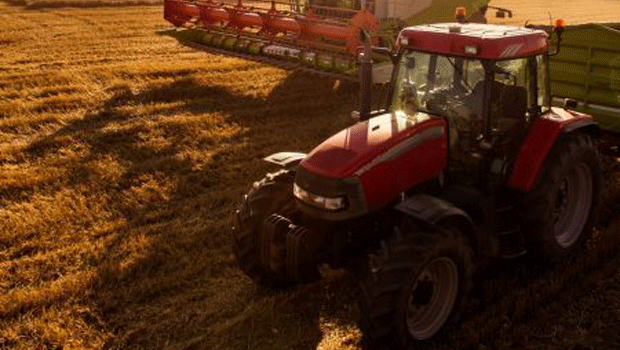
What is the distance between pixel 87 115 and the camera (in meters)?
9.30

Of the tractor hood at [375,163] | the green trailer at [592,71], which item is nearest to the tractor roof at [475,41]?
the tractor hood at [375,163]

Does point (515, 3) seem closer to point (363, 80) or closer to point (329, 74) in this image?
point (329, 74)

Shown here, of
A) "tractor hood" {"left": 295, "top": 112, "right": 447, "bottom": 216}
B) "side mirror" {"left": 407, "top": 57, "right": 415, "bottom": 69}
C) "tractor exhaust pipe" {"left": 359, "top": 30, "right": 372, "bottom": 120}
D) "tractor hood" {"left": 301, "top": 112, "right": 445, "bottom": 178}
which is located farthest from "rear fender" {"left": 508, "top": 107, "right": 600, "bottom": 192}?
"tractor exhaust pipe" {"left": 359, "top": 30, "right": 372, "bottom": 120}

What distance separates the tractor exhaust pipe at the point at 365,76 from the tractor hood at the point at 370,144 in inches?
5.4

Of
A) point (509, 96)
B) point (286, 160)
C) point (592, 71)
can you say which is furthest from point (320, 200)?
point (592, 71)

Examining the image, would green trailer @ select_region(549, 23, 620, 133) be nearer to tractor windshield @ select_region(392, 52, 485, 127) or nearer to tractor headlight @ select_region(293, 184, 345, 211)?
tractor windshield @ select_region(392, 52, 485, 127)

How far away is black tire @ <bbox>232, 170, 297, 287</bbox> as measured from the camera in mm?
4461

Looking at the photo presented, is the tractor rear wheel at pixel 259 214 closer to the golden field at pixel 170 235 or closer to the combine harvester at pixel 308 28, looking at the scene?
the golden field at pixel 170 235

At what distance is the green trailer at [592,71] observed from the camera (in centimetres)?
684

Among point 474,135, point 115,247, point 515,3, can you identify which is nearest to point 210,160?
point 115,247

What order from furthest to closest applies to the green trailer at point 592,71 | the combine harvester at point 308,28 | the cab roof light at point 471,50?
the combine harvester at point 308,28
the green trailer at point 592,71
the cab roof light at point 471,50

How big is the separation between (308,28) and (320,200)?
7.28 m

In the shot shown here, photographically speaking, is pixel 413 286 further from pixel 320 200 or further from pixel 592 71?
pixel 592 71

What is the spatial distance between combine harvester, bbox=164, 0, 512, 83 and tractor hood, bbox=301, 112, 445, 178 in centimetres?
509
